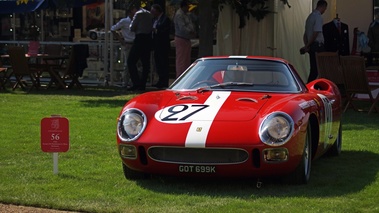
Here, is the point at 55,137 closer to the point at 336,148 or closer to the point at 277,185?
the point at 277,185

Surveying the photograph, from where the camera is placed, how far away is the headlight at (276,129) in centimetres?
739

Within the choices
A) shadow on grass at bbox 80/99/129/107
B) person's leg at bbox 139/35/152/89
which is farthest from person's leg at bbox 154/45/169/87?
shadow on grass at bbox 80/99/129/107

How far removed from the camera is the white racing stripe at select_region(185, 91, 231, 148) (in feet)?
24.2

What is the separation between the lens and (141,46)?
1923 centimetres

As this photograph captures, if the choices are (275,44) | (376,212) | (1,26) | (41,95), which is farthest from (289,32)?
(376,212)

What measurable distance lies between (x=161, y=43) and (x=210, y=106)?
1168 cm

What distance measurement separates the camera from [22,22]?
2450cm

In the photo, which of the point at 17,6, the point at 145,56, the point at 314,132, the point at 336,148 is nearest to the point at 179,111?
the point at 314,132

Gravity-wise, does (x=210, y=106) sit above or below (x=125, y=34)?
below

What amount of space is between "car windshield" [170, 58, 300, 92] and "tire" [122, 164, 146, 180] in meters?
1.16

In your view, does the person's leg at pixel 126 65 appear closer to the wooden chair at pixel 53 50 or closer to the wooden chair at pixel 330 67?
the wooden chair at pixel 53 50

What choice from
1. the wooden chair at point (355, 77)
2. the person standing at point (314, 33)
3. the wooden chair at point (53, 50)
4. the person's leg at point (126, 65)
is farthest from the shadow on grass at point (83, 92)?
the wooden chair at point (355, 77)

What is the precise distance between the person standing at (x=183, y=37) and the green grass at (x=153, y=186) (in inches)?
295

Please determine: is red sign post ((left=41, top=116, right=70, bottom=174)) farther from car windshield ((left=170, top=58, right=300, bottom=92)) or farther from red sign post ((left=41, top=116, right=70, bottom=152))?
car windshield ((left=170, top=58, right=300, bottom=92))
